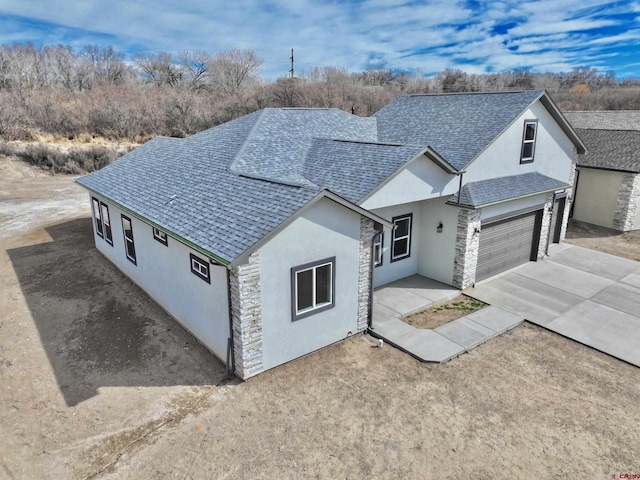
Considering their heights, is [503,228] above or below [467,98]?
below

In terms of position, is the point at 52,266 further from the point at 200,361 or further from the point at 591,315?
Result: the point at 591,315

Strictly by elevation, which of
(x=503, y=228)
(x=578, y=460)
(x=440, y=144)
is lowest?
(x=578, y=460)

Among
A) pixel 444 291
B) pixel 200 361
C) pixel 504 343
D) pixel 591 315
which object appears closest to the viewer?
pixel 200 361

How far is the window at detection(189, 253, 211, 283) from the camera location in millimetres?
9483

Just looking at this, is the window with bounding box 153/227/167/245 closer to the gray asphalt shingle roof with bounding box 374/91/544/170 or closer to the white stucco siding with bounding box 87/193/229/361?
the white stucco siding with bounding box 87/193/229/361

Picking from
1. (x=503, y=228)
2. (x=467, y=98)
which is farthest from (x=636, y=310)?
(x=467, y=98)

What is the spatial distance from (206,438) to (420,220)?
9651 millimetres

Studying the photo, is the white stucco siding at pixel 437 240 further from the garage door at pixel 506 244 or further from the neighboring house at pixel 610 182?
the neighboring house at pixel 610 182

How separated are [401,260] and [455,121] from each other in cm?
575

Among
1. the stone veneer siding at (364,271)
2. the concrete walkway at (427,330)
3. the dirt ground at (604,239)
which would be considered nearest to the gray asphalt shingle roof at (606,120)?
the dirt ground at (604,239)

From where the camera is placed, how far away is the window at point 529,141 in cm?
1514

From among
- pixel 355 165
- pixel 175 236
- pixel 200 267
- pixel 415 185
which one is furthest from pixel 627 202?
pixel 175 236

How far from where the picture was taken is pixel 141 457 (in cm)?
708

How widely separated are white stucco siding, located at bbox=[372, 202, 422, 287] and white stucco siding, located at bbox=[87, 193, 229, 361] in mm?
5572
